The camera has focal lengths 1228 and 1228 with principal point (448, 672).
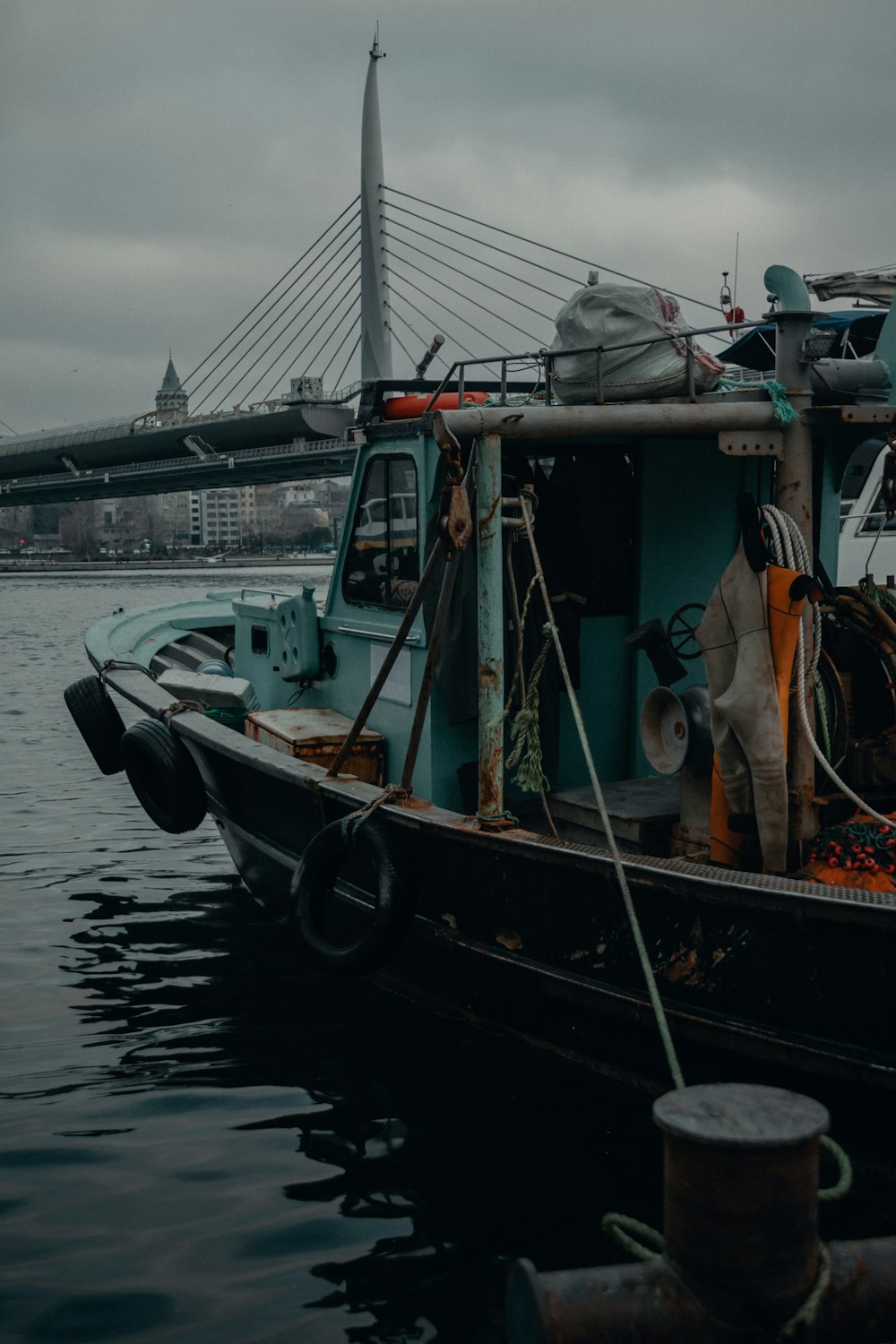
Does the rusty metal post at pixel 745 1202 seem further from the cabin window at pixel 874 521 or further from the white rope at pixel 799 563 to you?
the cabin window at pixel 874 521

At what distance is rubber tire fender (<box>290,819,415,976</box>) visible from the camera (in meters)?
5.44

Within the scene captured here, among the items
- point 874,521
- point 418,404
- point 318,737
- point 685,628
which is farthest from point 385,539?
point 874,521

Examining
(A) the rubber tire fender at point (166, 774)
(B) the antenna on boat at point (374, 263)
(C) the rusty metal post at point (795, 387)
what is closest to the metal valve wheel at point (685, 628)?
(C) the rusty metal post at point (795, 387)

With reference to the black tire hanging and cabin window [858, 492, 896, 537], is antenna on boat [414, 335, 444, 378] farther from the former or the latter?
cabin window [858, 492, 896, 537]

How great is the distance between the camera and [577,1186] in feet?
15.6

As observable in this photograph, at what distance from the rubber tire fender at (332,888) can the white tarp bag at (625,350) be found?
2206 millimetres

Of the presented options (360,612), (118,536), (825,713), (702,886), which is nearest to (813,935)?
(702,886)

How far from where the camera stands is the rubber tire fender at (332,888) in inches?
214

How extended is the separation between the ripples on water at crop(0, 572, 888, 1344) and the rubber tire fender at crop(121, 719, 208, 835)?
81cm

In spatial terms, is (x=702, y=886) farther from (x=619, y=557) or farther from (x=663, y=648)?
(x=619, y=557)

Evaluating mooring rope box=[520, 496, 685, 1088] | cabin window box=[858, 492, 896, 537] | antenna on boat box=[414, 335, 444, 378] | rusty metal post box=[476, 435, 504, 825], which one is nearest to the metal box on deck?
rusty metal post box=[476, 435, 504, 825]

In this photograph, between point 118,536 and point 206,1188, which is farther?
point 118,536

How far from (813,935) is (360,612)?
3.57 metres

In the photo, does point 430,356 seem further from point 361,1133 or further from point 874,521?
point 874,521
